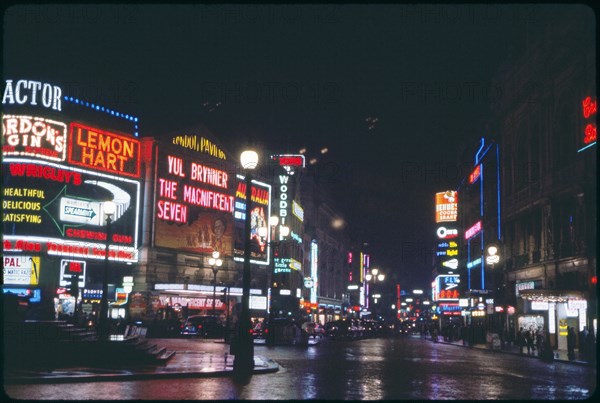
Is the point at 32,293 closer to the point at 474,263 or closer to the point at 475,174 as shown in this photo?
the point at 475,174

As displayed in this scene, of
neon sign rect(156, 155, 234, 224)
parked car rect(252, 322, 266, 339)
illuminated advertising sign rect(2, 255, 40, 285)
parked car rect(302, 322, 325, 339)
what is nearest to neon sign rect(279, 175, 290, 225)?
neon sign rect(156, 155, 234, 224)

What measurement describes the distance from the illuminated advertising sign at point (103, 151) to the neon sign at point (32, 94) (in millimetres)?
2699

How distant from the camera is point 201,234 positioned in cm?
8125

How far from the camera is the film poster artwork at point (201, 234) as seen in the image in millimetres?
76938

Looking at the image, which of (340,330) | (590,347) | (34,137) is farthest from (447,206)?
(590,347)

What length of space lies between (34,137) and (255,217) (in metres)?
31.2

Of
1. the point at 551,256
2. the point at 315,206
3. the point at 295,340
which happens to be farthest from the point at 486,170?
the point at 315,206

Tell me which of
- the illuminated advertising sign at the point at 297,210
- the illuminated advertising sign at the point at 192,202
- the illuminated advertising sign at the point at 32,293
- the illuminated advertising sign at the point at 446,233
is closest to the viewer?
the illuminated advertising sign at the point at 32,293

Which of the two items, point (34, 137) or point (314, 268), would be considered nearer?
point (34, 137)

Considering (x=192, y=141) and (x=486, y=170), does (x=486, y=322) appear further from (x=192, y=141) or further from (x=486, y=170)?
(x=192, y=141)

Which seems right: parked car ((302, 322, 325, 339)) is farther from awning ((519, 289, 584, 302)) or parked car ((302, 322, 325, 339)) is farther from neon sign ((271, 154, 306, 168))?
neon sign ((271, 154, 306, 168))

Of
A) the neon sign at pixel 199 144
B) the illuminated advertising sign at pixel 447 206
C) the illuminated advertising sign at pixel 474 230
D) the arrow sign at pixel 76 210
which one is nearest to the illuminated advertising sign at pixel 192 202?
the neon sign at pixel 199 144

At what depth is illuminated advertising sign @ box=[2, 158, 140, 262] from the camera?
210 feet

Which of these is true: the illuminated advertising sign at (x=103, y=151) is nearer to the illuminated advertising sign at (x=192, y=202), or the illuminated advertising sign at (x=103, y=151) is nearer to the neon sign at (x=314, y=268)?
the illuminated advertising sign at (x=192, y=202)
